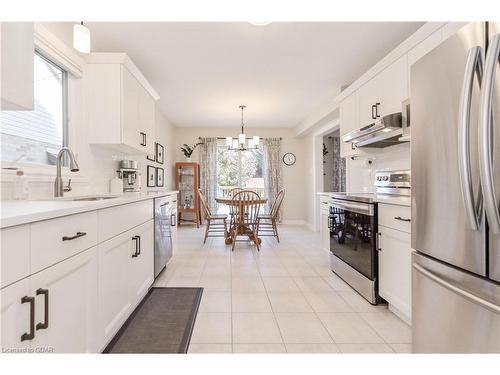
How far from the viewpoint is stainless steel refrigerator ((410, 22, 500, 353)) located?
855 millimetres

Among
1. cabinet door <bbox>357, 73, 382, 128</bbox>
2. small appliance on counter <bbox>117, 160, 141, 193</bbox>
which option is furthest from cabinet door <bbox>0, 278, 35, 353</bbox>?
cabinet door <bbox>357, 73, 382, 128</bbox>

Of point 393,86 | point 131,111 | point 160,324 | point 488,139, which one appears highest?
point 393,86

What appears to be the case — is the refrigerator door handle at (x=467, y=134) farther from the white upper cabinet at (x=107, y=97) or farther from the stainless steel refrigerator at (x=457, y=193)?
the white upper cabinet at (x=107, y=97)

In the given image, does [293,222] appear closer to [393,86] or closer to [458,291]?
[393,86]

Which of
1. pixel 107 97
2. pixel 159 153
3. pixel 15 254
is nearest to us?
pixel 15 254

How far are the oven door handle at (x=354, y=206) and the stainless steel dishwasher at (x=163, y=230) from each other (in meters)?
1.85

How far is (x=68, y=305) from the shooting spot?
1097 millimetres

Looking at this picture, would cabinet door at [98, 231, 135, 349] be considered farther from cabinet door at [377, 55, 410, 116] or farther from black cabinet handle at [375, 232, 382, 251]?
cabinet door at [377, 55, 410, 116]

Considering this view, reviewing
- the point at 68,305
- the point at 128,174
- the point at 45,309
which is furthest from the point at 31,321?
the point at 128,174

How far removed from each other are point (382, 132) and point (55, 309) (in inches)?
101

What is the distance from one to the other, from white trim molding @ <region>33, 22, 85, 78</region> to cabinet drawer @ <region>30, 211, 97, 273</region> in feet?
4.80

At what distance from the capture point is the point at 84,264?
1224 mm

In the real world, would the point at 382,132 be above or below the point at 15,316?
above
